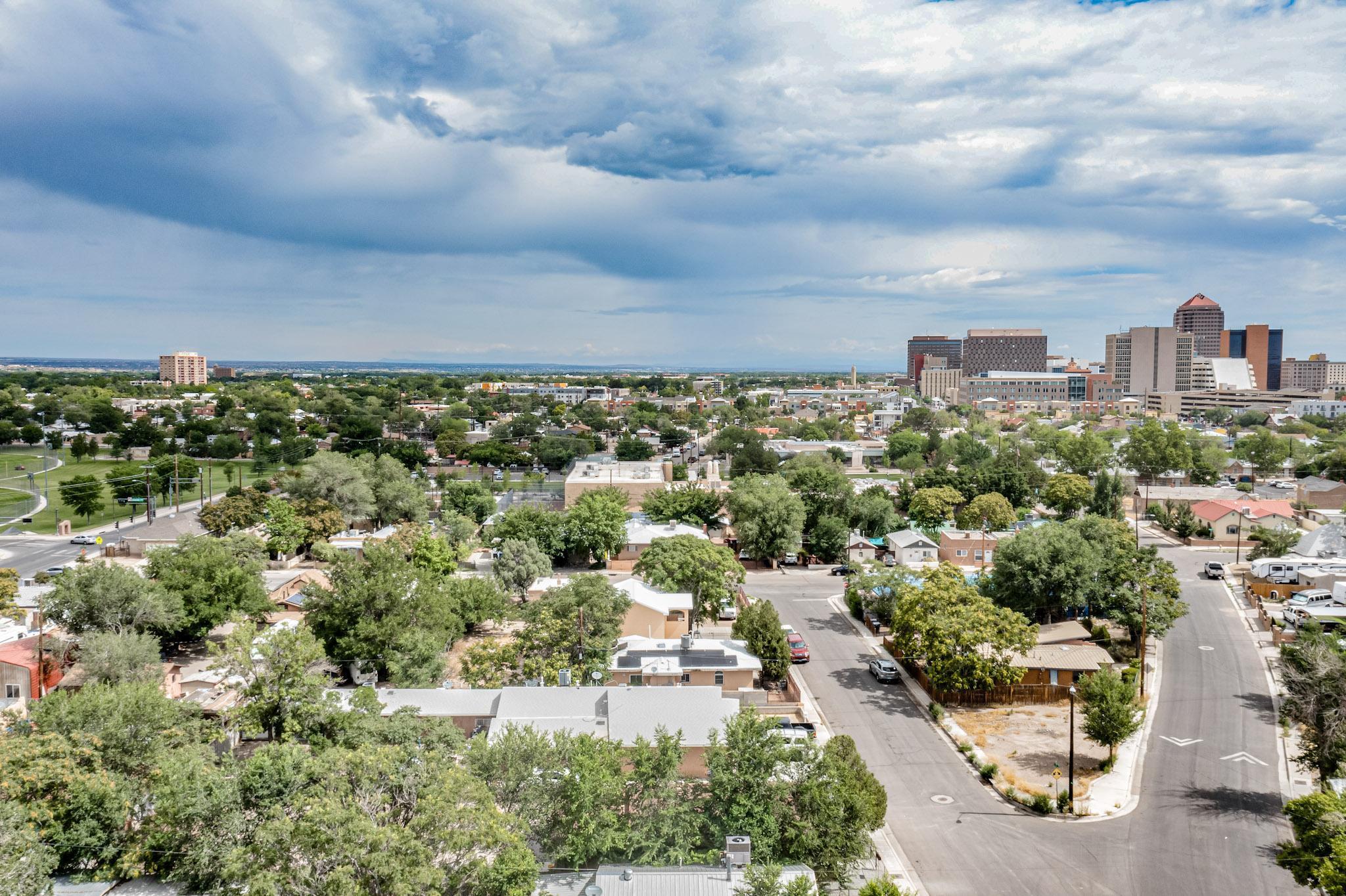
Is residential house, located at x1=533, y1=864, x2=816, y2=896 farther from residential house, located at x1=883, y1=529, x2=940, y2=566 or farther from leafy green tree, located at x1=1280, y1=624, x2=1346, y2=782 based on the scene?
residential house, located at x1=883, y1=529, x2=940, y2=566

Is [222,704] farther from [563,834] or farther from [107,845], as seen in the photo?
[563,834]

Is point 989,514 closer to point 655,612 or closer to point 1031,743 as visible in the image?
point 655,612

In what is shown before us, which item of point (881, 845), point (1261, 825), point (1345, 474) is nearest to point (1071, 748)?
point (1261, 825)

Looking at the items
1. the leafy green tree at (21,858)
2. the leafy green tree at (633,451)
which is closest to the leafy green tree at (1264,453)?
the leafy green tree at (633,451)

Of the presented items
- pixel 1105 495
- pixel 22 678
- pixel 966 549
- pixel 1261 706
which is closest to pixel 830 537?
pixel 966 549

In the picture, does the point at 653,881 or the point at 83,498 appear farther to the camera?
the point at 83,498

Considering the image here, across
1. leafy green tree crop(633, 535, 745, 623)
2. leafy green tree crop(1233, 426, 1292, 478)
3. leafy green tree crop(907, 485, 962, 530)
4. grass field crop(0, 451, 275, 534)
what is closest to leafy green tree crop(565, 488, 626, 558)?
leafy green tree crop(633, 535, 745, 623)
